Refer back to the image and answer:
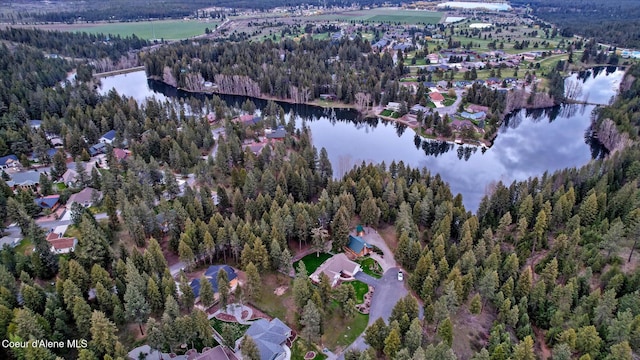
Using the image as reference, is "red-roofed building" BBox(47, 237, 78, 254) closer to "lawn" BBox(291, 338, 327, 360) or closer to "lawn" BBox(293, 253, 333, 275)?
"lawn" BBox(293, 253, 333, 275)

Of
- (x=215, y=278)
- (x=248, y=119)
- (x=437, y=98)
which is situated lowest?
(x=215, y=278)

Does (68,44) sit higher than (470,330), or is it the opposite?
(68,44)

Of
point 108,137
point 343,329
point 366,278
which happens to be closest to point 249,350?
→ point 343,329

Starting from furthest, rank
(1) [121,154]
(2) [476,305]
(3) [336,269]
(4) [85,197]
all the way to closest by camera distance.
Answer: (1) [121,154] → (4) [85,197] → (3) [336,269] → (2) [476,305]

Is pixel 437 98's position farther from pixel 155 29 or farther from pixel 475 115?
pixel 155 29

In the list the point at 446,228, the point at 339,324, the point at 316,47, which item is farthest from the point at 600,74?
the point at 339,324

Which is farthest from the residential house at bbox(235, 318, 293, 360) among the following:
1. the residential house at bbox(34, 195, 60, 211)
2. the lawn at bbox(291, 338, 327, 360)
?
the residential house at bbox(34, 195, 60, 211)

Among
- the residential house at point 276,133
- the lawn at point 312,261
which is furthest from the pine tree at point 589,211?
the residential house at point 276,133

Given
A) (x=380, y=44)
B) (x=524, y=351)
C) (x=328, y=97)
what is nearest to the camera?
(x=524, y=351)

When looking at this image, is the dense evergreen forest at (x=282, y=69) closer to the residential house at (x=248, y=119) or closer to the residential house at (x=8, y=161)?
the residential house at (x=248, y=119)

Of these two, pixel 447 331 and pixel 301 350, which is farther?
pixel 301 350
